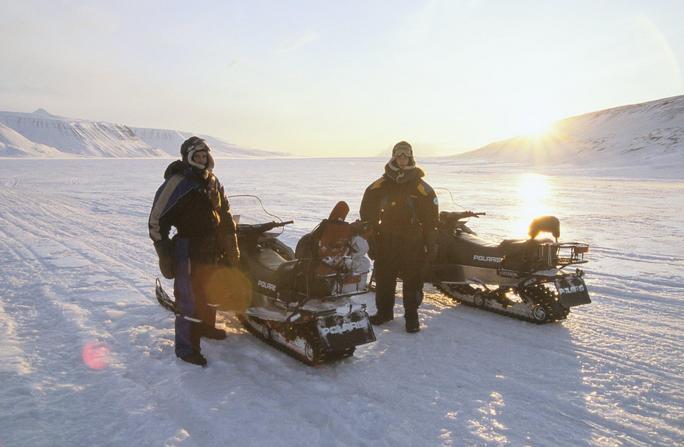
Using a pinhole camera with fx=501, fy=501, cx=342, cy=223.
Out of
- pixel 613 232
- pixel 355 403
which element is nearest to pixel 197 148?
pixel 355 403

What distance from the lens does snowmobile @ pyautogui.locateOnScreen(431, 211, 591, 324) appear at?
5.14m

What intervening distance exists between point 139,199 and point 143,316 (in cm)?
1249

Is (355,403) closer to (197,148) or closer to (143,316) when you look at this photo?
(197,148)

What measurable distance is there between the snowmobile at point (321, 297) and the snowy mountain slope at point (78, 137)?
6719 inches

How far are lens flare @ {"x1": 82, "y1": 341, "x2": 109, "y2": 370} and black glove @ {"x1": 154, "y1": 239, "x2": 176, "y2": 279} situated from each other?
0.85 m

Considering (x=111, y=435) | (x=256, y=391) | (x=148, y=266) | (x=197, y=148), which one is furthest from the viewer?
(x=148, y=266)

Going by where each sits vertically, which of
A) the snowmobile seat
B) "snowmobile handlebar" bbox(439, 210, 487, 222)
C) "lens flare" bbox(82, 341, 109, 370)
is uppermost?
"snowmobile handlebar" bbox(439, 210, 487, 222)

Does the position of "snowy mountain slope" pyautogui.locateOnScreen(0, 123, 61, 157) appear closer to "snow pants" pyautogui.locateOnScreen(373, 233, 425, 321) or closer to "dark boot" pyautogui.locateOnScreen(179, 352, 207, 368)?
"snow pants" pyautogui.locateOnScreen(373, 233, 425, 321)

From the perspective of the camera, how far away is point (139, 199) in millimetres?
16578

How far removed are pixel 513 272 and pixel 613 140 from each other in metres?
83.8

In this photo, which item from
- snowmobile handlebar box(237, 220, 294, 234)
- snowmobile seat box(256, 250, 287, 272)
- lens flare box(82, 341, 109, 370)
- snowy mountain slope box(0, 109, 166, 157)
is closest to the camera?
lens flare box(82, 341, 109, 370)

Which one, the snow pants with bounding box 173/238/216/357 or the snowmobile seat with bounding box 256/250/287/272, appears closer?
the snow pants with bounding box 173/238/216/357

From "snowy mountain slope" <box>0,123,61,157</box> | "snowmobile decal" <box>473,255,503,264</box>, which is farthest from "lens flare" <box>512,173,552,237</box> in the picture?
"snowy mountain slope" <box>0,123,61,157</box>

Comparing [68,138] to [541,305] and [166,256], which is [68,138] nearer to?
[166,256]
